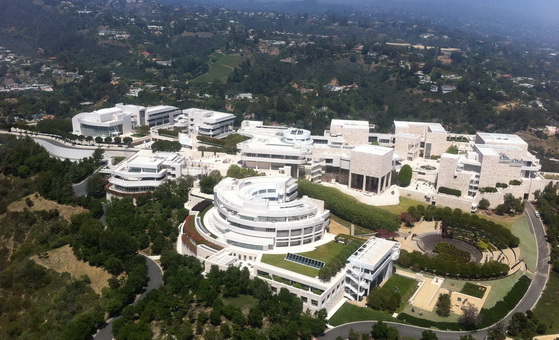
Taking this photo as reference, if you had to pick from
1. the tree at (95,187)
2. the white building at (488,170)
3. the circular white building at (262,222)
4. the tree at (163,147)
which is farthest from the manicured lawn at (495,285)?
the tree at (163,147)

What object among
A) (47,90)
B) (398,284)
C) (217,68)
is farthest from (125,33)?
(398,284)

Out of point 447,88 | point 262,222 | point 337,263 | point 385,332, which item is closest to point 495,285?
point 385,332

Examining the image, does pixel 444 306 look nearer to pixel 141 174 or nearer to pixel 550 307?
pixel 550 307

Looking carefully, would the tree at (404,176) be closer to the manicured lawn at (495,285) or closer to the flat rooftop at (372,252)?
the flat rooftop at (372,252)

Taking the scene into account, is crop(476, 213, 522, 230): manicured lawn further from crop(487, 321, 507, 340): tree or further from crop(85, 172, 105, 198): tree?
crop(85, 172, 105, 198): tree

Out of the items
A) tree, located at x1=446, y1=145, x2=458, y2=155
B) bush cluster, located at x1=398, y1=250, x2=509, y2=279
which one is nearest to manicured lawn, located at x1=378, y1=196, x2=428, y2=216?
bush cluster, located at x1=398, y1=250, x2=509, y2=279
